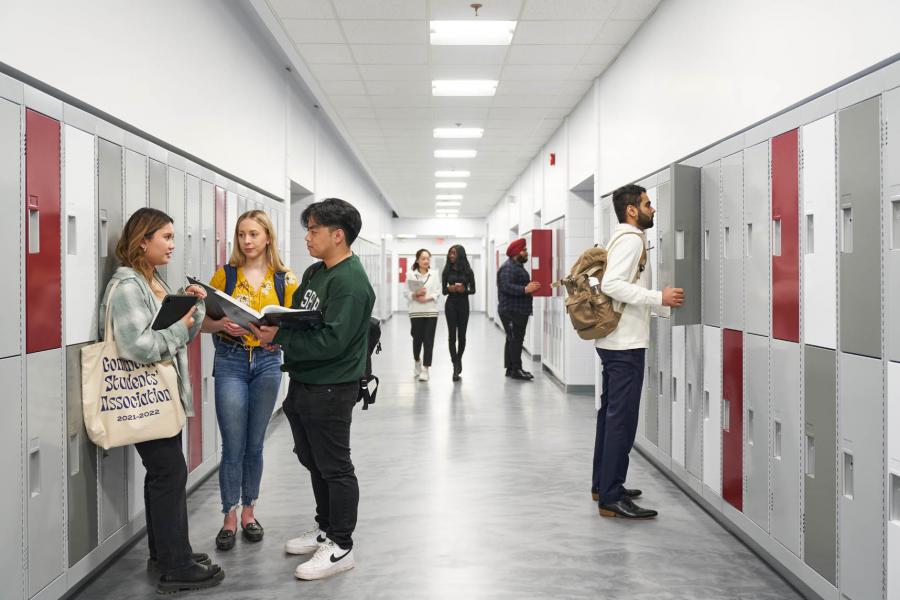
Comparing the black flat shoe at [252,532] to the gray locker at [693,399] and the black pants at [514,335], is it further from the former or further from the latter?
the black pants at [514,335]

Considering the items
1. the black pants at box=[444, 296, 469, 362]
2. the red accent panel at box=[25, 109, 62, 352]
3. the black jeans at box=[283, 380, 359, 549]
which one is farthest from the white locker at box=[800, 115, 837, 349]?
the black pants at box=[444, 296, 469, 362]

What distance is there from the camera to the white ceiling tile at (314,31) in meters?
5.01

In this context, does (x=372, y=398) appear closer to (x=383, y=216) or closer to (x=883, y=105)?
(x=883, y=105)

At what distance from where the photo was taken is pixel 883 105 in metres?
2.17

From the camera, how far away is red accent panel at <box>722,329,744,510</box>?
3.26 metres

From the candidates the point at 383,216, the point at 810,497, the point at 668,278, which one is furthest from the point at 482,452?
the point at 383,216

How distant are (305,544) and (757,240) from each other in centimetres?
237

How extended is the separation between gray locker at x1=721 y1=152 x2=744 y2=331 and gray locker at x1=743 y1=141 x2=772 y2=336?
0.16 feet

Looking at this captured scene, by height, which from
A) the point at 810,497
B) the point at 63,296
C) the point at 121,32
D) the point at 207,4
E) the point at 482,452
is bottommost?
the point at 482,452

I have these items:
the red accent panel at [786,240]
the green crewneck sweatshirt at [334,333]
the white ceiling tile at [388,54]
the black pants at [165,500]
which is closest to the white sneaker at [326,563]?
the black pants at [165,500]

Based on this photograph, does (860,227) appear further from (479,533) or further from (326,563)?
(326,563)

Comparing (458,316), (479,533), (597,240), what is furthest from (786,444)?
(458,316)

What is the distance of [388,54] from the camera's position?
5.73m

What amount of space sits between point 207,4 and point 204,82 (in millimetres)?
474
